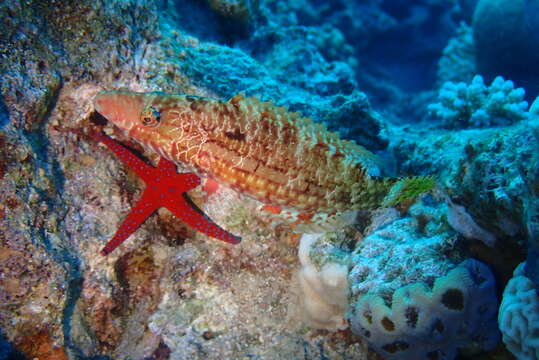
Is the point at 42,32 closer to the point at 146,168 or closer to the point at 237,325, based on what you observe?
the point at 146,168

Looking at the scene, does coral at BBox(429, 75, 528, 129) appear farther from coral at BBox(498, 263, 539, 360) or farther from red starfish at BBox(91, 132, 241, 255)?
red starfish at BBox(91, 132, 241, 255)

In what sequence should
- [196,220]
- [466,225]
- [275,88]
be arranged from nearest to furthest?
[466,225]
[196,220]
[275,88]

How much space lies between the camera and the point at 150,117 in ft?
10.5

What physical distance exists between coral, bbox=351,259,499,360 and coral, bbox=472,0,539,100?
402 inches

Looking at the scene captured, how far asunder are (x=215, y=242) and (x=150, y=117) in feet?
5.49

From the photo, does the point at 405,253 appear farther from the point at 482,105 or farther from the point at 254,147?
the point at 482,105

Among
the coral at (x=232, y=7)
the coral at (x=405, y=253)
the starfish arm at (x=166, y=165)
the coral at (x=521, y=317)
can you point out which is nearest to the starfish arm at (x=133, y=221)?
the starfish arm at (x=166, y=165)

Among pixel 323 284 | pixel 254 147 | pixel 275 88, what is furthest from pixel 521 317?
pixel 275 88

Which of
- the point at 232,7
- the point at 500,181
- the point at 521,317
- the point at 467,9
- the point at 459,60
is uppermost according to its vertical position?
the point at 467,9

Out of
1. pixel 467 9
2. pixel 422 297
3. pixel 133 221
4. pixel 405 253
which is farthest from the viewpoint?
pixel 467 9

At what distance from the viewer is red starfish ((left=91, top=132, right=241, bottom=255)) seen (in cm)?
350

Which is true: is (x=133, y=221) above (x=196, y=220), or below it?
below

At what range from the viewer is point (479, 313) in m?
2.95

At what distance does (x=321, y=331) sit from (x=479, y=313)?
1741 millimetres
